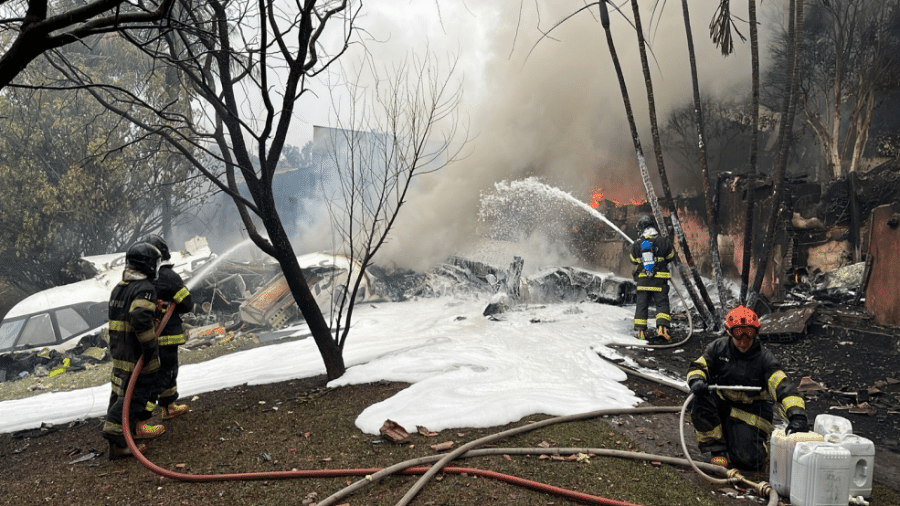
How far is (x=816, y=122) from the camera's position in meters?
14.1

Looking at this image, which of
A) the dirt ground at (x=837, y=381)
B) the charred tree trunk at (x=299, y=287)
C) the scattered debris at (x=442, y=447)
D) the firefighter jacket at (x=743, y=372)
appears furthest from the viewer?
the charred tree trunk at (x=299, y=287)

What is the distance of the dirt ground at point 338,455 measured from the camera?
3238mm

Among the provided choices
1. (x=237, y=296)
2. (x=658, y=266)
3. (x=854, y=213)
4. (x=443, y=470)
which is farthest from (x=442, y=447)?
(x=237, y=296)

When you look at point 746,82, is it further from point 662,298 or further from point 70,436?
point 70,436

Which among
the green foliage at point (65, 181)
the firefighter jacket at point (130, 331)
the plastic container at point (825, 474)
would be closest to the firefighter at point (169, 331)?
the firefighter jacket at point (130, 331)

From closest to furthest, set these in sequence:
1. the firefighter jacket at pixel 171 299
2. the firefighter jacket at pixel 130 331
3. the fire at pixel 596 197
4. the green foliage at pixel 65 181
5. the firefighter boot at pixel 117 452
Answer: the firefighter boot at pixel 117 452 < the firefighter jacket at pixel 130 331 < the firefighter jacket at pixel 171 299 < the fire at pixel 596 197 < the green foliage at pixel 65 181

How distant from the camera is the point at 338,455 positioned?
3824 millimetres

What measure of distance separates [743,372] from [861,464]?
0.78 m

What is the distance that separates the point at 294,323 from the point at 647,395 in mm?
8869

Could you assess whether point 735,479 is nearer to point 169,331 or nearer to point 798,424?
point 798,424

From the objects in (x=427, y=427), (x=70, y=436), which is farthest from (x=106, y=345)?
(x=427, y=427)

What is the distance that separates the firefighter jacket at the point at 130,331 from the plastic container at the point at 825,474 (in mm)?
4567

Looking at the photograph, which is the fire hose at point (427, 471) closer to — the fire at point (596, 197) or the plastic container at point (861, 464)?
the plastic container at point (861, 464)

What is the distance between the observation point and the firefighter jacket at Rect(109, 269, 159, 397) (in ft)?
13.4
